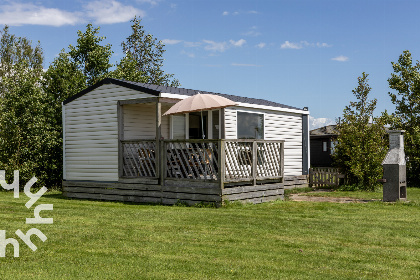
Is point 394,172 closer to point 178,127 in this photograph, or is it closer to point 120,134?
point 178,127

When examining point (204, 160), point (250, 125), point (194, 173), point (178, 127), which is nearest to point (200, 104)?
point (204, 160)

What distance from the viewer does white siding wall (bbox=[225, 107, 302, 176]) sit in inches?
559

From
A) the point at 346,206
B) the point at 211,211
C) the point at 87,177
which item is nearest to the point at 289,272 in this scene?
the point at 211,211

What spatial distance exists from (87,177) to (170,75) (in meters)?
24.3

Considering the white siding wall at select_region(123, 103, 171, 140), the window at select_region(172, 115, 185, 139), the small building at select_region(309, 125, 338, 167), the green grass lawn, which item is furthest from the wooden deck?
the small building at select_region(309, 125, 338, 167)

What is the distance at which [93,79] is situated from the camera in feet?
75.3

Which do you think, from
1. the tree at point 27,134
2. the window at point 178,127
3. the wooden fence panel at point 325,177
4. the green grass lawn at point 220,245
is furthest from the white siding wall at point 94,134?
the wooden fence panel at point 325,177

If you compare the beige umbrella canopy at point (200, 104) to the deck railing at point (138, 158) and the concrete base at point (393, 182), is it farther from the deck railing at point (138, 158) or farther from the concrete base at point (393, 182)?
the concrete base at point (393, 182)

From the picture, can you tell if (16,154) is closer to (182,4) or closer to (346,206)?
(182,4)

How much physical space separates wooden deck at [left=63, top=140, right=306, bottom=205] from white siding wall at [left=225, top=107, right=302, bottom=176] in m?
1.61

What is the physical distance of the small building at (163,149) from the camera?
1147cm

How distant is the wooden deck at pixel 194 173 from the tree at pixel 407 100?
925 centimetres

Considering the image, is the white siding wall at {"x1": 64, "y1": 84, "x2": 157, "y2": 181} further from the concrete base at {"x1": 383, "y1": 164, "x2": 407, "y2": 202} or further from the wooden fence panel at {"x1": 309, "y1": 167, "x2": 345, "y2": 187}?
the wooden fence panel at {"x1": 309, "y1": 167, "x2": 345, "y2": 187}

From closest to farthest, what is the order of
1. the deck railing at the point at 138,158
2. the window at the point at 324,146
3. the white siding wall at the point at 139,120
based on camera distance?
the deck railing at the point at 138,158 < the white siding wall at the point at 139,120 < the window at the point at 324,146
